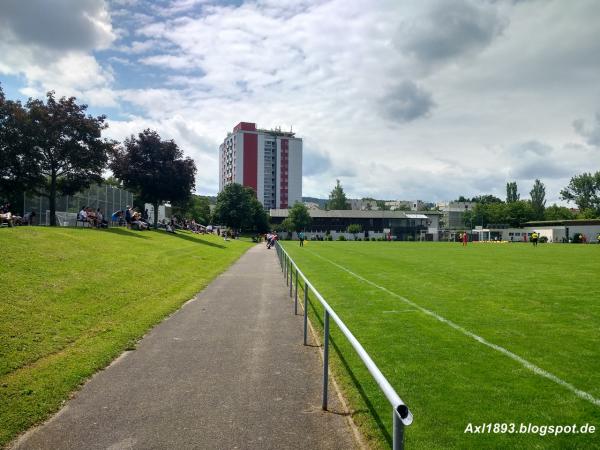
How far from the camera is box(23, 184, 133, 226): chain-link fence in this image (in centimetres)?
3070

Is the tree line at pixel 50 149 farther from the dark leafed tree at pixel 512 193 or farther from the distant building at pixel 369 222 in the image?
the dark leafed tree at pixel 512 193

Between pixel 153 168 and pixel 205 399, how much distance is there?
41877mm

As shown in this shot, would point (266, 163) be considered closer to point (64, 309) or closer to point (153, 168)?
point (153, 168)

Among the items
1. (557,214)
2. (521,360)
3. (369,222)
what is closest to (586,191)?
(557,214)

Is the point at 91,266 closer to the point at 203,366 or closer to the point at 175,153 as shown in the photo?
the point at 203,366

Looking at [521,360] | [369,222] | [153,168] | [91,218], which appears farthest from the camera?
[369,222]

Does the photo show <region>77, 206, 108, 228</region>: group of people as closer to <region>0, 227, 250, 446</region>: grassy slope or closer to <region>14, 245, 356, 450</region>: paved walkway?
<region>0, 227, 250, 446</region>: grassy slope

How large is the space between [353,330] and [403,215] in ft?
370

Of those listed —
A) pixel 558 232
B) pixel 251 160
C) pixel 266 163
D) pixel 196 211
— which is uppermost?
pixel 251 160

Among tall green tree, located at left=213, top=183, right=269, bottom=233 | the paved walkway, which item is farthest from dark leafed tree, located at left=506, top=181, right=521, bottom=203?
the paved walkway

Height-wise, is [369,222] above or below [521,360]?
above

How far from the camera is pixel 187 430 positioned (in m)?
4.51

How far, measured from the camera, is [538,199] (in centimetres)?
13438

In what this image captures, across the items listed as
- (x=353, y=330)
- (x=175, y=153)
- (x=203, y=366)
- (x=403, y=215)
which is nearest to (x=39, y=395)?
(x=203, y=366)
